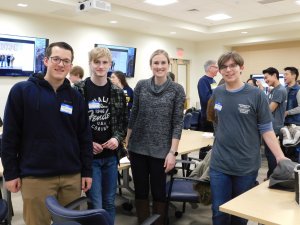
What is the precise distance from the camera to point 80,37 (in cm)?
719

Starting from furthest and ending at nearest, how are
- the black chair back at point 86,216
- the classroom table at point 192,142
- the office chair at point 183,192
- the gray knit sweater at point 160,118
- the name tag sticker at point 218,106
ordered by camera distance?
1. the classroom table at point 192,142
2. the office chair at point 183,192
3. the gray knit sweater at point 160,118
4. the name tag sticker at point 218,106
5. the black chair back at point 86,216

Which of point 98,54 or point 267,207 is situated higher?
point 98,54

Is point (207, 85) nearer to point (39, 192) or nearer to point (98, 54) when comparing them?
point (98, 54)

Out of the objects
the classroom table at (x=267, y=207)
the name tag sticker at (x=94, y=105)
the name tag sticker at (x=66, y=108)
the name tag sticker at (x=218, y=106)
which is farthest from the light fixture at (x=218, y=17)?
the name tag sticker at (x=66, y=108)

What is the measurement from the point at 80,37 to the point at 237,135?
19.3 feet

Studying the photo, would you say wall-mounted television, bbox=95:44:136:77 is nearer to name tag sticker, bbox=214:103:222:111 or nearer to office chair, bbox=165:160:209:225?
office chair, bbox=165:160:209:225

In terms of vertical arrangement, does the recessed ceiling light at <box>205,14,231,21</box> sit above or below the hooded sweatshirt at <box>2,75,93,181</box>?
above

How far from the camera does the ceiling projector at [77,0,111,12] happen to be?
213 inches

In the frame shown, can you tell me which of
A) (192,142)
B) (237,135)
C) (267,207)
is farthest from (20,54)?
(267,207)

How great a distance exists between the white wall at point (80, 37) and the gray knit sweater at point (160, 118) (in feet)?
15.4

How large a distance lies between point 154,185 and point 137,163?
0.66ft

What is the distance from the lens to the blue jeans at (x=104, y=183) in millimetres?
2066

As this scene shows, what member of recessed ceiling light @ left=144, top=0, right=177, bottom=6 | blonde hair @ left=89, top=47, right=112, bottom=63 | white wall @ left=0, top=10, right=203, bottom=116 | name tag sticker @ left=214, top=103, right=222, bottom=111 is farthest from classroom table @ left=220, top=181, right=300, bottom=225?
white wall @ left=0, top=10, right=203, bottom=116

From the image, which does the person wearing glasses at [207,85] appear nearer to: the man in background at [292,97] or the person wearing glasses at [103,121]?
the man in background at [292,97]
